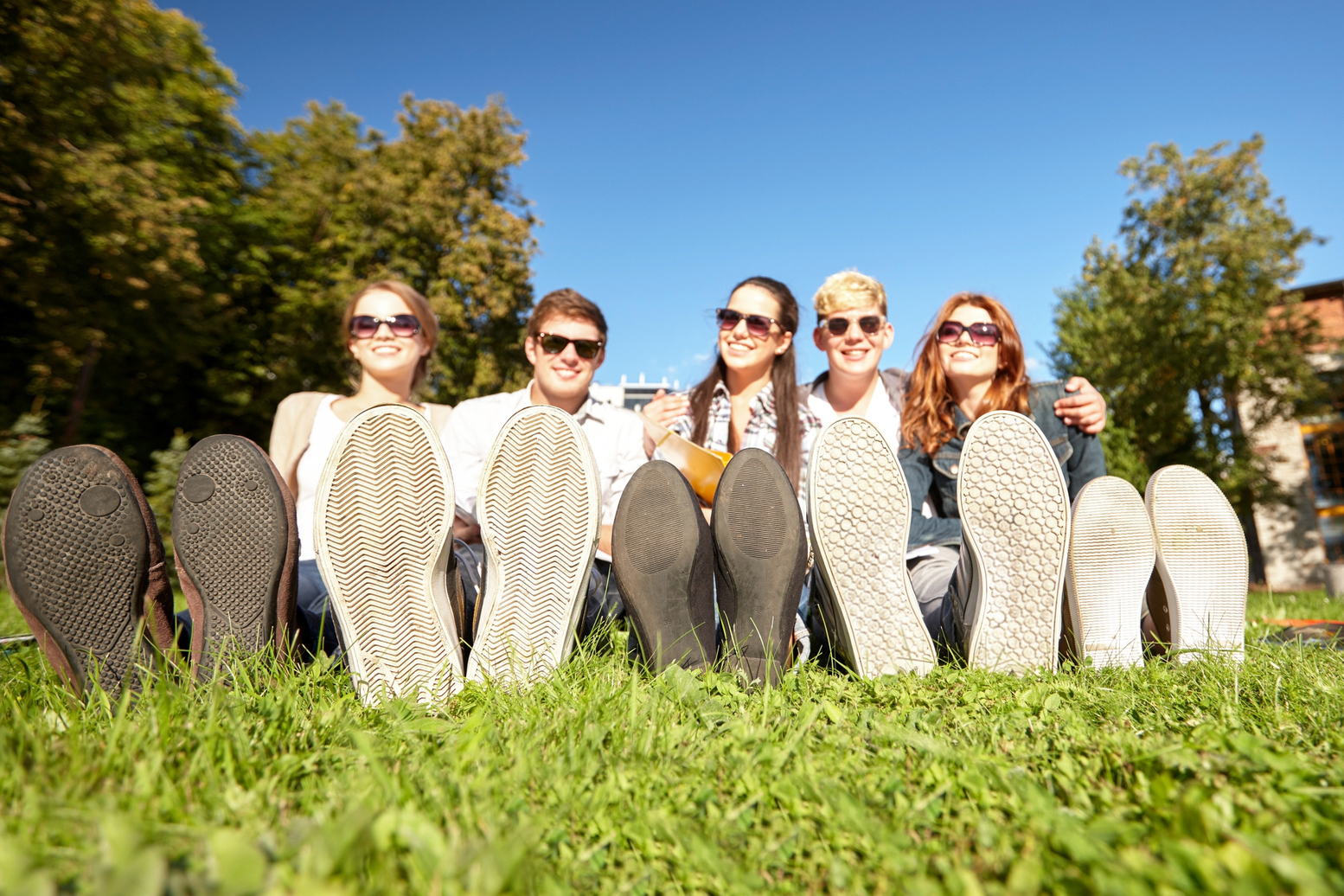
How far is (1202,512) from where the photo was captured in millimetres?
2475

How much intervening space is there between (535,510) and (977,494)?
4.48 feet

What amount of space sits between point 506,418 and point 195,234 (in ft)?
40.9

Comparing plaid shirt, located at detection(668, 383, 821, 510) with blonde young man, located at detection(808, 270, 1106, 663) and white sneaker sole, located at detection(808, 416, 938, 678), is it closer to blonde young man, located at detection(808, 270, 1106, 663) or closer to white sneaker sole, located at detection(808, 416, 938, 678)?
blonde young man, located at detection(808, 270, 1106, 663)

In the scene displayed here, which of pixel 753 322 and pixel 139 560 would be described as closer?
pixel 139 560

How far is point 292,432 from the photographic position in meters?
3.39

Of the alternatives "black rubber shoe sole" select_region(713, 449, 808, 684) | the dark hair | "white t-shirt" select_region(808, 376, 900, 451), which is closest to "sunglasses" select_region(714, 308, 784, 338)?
the dark hair

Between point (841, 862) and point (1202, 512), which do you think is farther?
point (1202, 512)

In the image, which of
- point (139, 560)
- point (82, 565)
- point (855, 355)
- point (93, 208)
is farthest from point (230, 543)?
point (93, 208)

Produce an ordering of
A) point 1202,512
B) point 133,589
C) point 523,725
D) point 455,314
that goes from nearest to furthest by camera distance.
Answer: point 523,725 < point 133,589 < point 1202,512 < point 455,314

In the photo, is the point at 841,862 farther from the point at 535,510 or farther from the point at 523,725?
the point at 535,510

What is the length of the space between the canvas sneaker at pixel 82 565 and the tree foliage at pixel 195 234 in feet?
38.4

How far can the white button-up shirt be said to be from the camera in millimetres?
3348

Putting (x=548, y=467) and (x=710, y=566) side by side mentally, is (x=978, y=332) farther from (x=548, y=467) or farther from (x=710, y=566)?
(x=548, y=467)

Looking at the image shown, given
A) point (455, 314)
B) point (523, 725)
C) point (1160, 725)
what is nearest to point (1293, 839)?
point (1160, 725)
